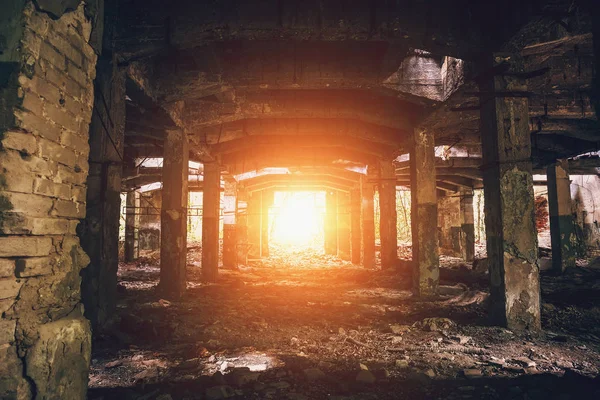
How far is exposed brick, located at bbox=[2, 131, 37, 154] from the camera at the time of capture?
223 cm

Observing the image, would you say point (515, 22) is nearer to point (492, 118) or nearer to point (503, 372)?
point (492, 118)

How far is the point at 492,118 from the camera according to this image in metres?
Answer: 5.13

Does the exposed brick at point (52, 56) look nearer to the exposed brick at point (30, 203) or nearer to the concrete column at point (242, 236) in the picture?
A: the exposed brick at point (30, 203)

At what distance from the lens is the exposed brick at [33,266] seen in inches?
90.1

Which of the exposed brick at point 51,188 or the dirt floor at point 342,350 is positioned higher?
the exposed brick at point 51,188

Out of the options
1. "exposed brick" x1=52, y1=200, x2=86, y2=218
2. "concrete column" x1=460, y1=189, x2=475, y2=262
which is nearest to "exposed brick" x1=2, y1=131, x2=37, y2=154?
"exposed brick" x1=52, y1=200, x2=86, y2=218

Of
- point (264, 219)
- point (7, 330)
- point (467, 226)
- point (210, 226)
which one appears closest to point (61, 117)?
point (7, 330)

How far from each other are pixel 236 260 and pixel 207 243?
353 cm

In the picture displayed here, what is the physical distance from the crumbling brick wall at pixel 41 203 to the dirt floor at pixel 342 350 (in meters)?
0.97

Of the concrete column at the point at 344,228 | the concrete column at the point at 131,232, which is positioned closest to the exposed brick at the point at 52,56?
the concrete column at the point at 131,232

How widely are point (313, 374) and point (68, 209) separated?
275 cm

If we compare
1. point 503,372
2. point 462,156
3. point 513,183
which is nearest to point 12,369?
point 503,372

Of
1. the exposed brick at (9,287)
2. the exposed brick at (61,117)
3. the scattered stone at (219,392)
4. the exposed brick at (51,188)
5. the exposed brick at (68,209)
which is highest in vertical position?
the exposed brick at (61,117)

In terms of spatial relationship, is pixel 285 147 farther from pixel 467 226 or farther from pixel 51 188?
pixel 467 226
